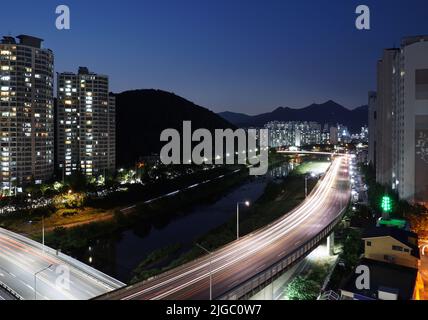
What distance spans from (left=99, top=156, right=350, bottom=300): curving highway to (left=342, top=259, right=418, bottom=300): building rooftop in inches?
98.5

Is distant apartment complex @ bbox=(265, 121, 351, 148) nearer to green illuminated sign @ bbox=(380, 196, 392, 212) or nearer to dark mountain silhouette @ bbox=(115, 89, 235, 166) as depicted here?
dark mountain silhouette @ bbox=(115, 89, 235, 166)

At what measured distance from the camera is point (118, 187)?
3788cm

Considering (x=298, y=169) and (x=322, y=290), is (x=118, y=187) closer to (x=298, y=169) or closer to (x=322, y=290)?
(x=322, y=290)

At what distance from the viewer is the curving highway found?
35.6 feet

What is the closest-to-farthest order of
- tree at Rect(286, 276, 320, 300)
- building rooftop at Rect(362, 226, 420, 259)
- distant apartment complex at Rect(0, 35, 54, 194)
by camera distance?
tree at Rect(286, 276, 320, 300) → building rooftop at Rect(362, 226, 420, 259) → distant apartment complex at Rect(0, 35, 54, 194)

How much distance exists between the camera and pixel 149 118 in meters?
84.4

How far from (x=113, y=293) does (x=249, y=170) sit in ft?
167

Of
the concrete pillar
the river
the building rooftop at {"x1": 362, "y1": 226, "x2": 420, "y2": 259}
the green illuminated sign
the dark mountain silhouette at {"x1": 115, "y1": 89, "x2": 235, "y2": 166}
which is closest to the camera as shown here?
the building rooftop at {"x1": 362, "y1": 226, "x2": 420, "y2": 259}

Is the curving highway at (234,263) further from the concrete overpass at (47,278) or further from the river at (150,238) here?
the river at (150,238)

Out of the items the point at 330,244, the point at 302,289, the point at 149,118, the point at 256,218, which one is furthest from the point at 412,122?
the point at 149,118

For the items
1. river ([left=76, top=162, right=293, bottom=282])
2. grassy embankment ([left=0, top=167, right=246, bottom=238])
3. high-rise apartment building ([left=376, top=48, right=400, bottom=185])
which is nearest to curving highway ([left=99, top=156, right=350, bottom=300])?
river ([left=76, top=162, right=293, bottom=282])

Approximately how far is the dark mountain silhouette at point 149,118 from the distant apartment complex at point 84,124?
1383 centimetres

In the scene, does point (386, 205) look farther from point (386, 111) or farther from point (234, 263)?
point (386, 111)
